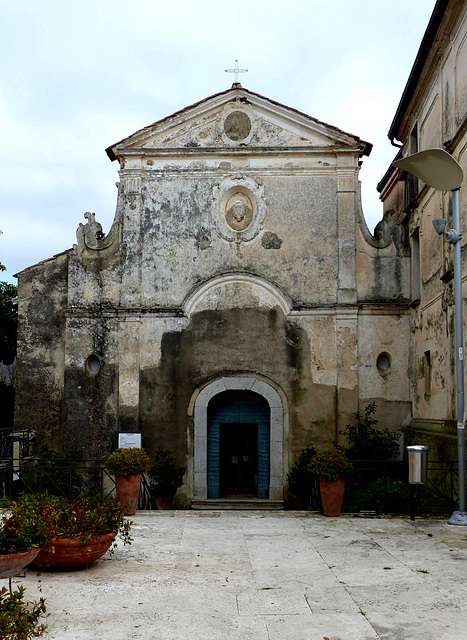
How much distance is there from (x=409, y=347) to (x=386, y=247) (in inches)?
96.9

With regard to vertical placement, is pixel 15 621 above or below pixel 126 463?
below

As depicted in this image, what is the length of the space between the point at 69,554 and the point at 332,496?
17.7ft

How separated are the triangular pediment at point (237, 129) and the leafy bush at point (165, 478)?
7.57 meters

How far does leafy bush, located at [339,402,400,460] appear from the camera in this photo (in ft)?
49.7

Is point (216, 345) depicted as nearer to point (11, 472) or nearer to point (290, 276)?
point (290, 276)

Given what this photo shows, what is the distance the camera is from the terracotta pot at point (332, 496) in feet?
37.8

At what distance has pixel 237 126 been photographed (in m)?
16.6

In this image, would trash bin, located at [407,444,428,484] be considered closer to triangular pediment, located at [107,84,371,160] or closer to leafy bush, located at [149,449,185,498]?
leafy bush, located at [149,449,185,498]

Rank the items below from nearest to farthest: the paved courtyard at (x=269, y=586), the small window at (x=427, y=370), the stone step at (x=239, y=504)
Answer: the paved courtyard at (x=269, y=586)
the small window at (x=427, y=370)
the stone step at (x=239, y=504)

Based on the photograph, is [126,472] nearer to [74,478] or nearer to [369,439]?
[74,478]

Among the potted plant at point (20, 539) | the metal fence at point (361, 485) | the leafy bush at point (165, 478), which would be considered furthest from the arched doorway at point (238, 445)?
the potted plant at point (20, 539)

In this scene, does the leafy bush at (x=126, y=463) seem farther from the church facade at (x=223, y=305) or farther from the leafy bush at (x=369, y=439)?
the leafy bush at (x=369, y=439)

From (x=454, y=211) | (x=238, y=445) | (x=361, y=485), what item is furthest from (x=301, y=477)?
(x=454, y=211)

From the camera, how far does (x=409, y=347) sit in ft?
52.5
